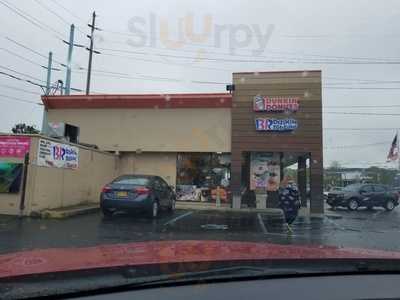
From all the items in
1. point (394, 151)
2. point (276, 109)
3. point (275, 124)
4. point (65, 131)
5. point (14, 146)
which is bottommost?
point (14, 146)

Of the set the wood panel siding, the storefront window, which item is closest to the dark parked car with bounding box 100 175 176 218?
the storefront window

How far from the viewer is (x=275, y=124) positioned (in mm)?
24562

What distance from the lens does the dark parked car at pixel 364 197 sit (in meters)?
28.0

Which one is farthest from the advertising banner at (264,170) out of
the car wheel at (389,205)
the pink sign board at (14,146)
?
the pink sign board at (14,146)

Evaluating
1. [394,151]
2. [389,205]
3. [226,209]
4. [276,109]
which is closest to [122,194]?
[226,209]

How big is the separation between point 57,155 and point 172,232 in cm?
656

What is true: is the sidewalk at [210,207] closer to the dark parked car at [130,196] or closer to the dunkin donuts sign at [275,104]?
the dunkin donuts sign at [275,104]

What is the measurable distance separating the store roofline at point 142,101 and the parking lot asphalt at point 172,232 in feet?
27.0

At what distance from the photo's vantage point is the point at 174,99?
25.3 metres

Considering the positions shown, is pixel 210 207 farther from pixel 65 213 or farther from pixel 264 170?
pixel 65 213

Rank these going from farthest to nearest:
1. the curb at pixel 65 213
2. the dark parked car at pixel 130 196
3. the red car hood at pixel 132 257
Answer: the dark parked car at pixel 130 196, the curb at pixel 65 213, the red car hood at pixel 132 257

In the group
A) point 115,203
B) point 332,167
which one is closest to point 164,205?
point 115,203

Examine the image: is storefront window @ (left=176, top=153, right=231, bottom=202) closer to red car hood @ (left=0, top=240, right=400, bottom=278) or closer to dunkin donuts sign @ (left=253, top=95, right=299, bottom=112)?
dunkin donuts sign @ (left=253, top=95, right=299, bottom=112)

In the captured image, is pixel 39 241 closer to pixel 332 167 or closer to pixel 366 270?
pixel 366 270
